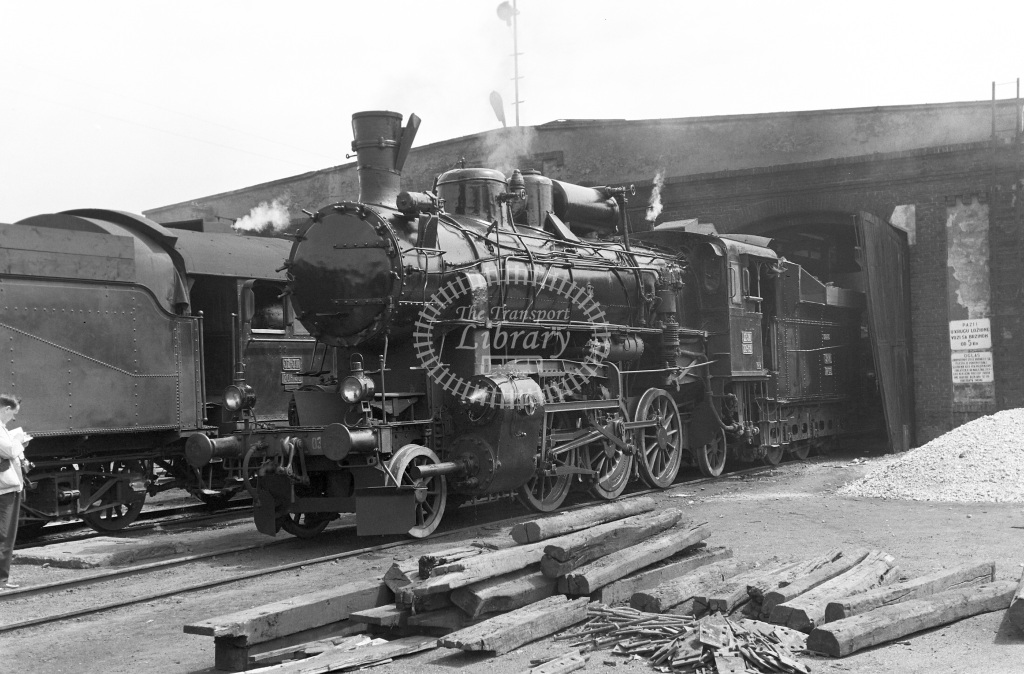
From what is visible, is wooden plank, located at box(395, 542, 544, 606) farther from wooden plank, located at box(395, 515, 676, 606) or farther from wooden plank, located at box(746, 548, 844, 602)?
wooden plank, located at box(746, 548, 844, 602)

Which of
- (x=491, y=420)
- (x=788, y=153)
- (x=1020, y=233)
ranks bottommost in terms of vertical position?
(x=491, y=420)

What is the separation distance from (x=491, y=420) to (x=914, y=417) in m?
10.9

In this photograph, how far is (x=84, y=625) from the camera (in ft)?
20.2

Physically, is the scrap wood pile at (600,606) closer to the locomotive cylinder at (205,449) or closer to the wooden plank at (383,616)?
the wooden plank at (383,616)

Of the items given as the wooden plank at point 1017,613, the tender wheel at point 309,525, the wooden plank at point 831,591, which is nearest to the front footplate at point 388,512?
the tender wheel at point 309,525

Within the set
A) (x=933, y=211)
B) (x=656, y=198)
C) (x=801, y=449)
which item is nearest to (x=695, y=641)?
(x=801, y=449)

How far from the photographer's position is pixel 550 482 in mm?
10570

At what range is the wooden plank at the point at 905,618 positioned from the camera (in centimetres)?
487

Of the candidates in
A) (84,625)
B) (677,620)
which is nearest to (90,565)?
(84,625)

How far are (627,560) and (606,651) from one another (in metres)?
1.12

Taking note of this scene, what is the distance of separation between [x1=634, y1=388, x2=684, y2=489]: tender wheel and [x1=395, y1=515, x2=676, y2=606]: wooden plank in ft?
17.4

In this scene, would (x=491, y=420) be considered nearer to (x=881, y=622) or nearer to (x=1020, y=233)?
(x=881, y=622)

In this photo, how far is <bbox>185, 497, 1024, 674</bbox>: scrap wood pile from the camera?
193 inches

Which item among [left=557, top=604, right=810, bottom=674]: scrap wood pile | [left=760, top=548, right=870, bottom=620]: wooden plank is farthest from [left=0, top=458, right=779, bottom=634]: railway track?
[left=760, top=548, right=870, bottom=620]: wooden plank
